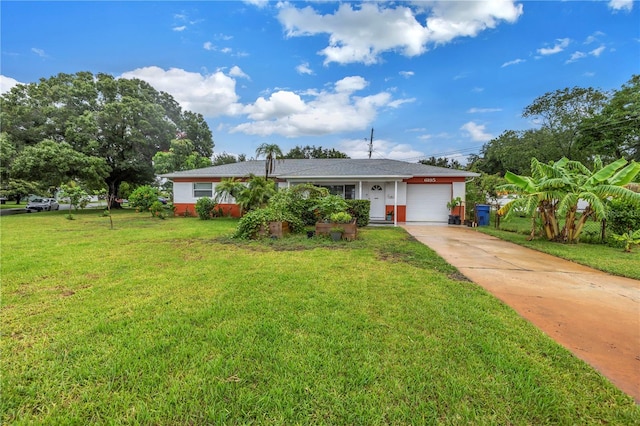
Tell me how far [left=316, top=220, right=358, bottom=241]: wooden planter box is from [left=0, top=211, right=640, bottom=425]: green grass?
156 inches

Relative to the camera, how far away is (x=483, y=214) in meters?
13.8

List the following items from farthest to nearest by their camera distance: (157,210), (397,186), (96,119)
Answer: (96,119), (157,210), (397,186)

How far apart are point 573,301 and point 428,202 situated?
11.7m

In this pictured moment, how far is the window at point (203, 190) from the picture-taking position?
17.5 metres

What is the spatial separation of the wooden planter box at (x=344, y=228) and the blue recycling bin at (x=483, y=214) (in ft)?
28.0

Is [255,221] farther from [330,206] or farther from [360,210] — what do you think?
[360,210]

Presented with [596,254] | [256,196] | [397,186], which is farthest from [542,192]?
[256,196]

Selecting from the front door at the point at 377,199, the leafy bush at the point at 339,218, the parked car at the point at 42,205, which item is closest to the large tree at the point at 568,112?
the front door at the point at 377,199

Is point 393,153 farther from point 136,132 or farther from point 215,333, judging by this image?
point 215,333

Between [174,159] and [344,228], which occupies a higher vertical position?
[174,159]

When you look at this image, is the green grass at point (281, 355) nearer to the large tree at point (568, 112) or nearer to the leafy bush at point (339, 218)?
the leafy bush at point (339, 218)

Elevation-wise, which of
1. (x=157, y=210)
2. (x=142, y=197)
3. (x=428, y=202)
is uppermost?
(x=142, y=197)

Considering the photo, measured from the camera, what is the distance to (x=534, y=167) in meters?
9.45

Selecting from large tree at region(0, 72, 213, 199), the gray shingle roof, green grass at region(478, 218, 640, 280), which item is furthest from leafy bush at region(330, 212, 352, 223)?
large tree at region(0, 72, 213, 199)
